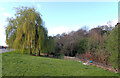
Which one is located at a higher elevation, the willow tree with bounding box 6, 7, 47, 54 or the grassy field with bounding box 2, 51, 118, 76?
the willow tree with bounding box 6, 7, 47, 54

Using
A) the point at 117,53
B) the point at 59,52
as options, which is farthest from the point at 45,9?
the point at 117,53

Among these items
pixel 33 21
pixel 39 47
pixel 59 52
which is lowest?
pixel 59 52

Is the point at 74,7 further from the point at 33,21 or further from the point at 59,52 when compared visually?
the point at 59,52

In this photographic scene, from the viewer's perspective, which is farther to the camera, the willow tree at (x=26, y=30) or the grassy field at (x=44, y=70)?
the willow tree at (x=26, y=30)

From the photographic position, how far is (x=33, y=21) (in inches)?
453

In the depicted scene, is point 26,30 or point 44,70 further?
point 26,30

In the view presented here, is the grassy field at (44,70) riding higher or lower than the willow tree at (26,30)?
lower

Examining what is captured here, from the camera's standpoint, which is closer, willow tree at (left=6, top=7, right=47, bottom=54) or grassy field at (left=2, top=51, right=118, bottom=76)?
grassy field at (left=2, top=51, right=118, bottom=76)

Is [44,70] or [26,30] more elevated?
[26,30]

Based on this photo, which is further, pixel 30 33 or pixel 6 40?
pixel 6 40

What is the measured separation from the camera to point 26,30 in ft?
36.0

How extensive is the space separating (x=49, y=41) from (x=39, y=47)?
86.8 inches

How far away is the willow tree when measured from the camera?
1113 cm

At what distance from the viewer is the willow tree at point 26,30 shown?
1113 centimetres
